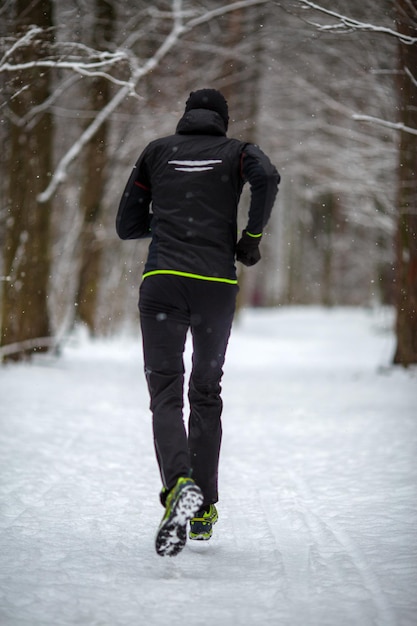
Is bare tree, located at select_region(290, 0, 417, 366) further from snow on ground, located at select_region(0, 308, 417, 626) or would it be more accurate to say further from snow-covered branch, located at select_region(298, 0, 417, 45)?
snow on ground, located at select_region(0, 308, 417, 626)

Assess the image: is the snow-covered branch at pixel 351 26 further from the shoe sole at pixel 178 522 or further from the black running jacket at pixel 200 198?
the shoe sole at pixel 178 522

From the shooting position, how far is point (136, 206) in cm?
346

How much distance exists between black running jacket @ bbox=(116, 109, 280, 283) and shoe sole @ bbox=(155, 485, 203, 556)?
95 centimetres

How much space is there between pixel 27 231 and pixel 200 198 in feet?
22.3

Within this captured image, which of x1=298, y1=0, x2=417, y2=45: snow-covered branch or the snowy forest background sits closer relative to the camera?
x1=298, y1=0, x2=417, y2=45: snow-covered branch

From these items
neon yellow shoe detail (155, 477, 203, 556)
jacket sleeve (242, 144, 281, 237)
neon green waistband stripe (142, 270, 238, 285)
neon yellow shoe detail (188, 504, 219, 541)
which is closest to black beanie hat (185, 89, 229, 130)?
jacket sleeve (242, 144, 281, 237)

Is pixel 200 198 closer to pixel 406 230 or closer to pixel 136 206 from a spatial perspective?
pixel 136 206

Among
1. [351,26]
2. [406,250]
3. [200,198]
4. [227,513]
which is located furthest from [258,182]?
[406,250]

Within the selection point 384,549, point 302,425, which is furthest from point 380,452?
point 384,549

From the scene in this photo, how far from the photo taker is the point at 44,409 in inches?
291

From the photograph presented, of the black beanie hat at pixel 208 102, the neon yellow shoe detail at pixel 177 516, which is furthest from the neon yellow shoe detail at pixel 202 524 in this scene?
the black beanie hat at pixel 208 102

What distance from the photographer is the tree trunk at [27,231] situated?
356 inches

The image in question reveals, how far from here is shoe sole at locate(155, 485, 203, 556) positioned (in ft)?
9.80

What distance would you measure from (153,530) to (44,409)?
395 cm
